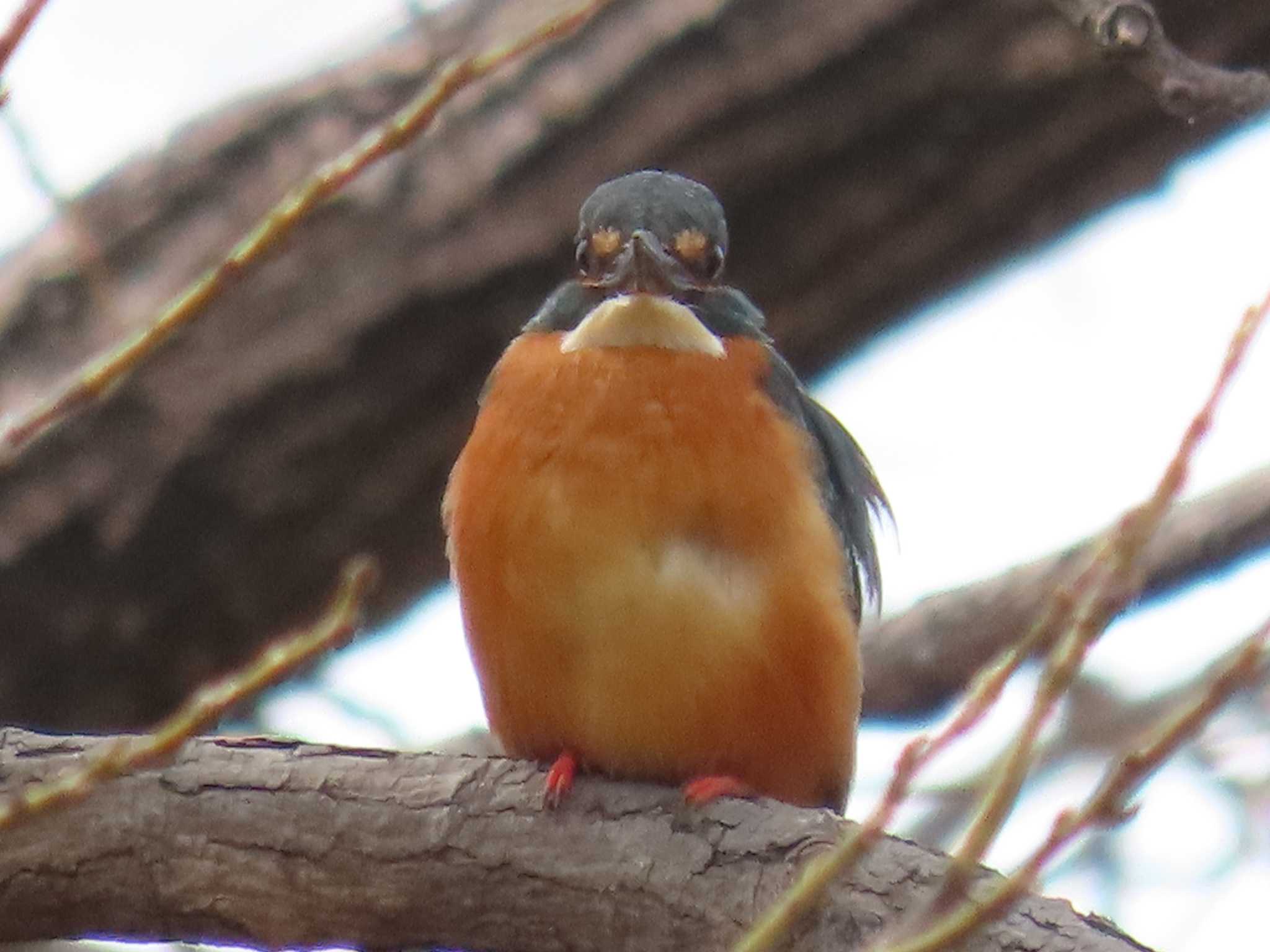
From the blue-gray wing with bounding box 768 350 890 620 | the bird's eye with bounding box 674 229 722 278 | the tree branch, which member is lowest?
the tree branch

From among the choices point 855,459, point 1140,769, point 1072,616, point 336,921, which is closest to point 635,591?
point 336,921

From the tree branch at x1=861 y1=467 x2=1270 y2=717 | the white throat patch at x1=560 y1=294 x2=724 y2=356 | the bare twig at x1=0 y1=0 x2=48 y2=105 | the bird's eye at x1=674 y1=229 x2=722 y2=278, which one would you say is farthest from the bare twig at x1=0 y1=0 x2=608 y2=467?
the tree branch at x1=861 y1=467 x2=1270 y2=717

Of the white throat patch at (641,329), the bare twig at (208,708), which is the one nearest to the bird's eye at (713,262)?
the white throat patch at (641,329)

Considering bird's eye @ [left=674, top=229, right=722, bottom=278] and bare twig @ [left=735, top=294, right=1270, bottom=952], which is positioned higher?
bird's eye @ [left=674, top=229, right=722, bottom=278]

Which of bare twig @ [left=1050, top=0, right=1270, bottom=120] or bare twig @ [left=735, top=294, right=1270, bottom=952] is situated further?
bare twig @ [left=1050, top=0, right=1270, bottom=120]

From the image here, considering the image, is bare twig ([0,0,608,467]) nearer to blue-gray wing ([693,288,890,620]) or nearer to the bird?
the bird

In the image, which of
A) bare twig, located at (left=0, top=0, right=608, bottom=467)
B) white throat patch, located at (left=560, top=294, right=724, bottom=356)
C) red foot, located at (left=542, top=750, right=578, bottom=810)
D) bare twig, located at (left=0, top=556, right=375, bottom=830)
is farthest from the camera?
white throat patch, located at (left=560, top=294, right=724, bottom=356)
